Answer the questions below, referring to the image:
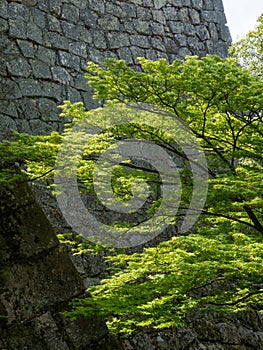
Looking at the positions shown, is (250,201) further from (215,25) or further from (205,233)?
(215,25)

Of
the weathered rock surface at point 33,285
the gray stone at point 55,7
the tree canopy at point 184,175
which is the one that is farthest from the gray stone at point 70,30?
the weathered rock surface at point 33,285

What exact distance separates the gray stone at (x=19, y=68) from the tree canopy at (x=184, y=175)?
4.97ft

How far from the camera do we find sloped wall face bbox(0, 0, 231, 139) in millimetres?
4328

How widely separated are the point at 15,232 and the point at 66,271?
1.19 feet

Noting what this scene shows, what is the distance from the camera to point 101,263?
4277mm

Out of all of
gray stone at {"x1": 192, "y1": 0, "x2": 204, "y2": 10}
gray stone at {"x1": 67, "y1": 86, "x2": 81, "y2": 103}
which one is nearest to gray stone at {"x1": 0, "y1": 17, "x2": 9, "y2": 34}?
gray stone at {"x1": 67, "y1": 86, "x2": 81, "y2": 103}

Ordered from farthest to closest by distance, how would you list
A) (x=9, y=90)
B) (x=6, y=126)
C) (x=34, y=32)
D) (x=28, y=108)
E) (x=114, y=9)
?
1. (x=114, y=9)
2. (x=34, y=32)
3. (x=28, y=108)
4. (x=9, y=90)
5. (x=6, y=126)

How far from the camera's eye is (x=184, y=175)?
3.19 meters

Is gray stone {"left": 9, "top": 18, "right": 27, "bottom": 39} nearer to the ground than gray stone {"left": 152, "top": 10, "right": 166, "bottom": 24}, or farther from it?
nearer to the ground

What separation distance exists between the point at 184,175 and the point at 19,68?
2.11 metres

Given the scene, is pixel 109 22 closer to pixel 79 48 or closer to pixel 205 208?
pixel 79 48

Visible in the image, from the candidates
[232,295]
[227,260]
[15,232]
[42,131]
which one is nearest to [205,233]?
[232,295]

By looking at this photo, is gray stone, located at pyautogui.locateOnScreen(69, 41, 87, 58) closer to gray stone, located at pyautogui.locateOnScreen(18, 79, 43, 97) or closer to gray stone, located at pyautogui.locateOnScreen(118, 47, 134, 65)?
gray stone, located at pyautogui.locateOnScreen(118, 47, 134, 65)

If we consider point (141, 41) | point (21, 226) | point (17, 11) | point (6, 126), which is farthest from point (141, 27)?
point (21, 226)
